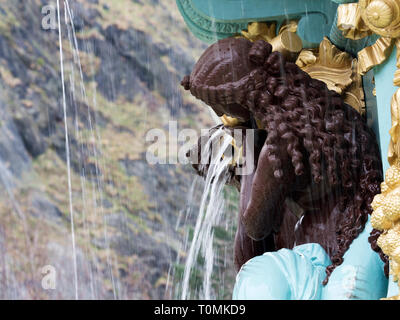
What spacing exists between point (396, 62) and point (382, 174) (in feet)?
1.20

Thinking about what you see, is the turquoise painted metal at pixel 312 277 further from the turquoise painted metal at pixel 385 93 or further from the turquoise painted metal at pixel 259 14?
the turquoise painted metal at pixel 259 14

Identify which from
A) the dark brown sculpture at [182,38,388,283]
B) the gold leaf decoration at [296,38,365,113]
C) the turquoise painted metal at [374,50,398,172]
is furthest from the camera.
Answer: the gold leaf decoration at [296,38,365,113]

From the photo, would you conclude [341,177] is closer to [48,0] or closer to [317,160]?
[317,160]

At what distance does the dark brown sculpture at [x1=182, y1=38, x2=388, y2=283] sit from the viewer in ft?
6.22

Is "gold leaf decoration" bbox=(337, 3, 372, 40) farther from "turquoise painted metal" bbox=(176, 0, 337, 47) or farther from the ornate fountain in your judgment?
"turquoise painted metal" bbox=(176, 0, 337, 47)

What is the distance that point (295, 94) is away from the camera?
1.96 meters

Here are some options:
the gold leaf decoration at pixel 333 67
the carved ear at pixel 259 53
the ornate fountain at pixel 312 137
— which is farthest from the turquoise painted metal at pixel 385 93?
the gold leaf decoration at pixel 333 67

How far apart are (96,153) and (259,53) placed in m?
5.63

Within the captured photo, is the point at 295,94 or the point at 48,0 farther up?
the point at 48,0

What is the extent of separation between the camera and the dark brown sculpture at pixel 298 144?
1896mm

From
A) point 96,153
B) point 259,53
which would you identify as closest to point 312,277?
point 259,53

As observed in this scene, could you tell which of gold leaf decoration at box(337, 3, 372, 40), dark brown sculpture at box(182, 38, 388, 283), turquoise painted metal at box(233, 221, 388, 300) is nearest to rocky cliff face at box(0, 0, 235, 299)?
dark brown sculpture at box(182, 38, 388, 283)
